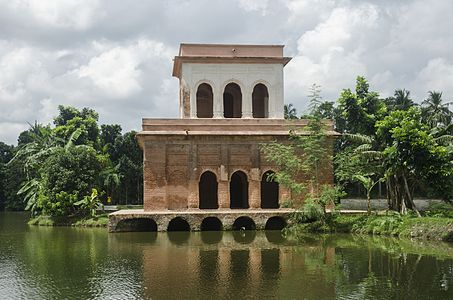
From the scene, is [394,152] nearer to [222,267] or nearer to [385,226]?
[385,226]

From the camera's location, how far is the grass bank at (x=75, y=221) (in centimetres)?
2712

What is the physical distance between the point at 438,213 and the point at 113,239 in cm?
1350

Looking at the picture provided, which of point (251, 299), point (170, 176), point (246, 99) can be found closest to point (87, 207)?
point (170, 176)

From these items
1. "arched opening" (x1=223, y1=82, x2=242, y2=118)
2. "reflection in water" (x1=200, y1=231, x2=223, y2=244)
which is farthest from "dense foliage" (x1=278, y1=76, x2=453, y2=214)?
"arched opening" (x1=223, y1=82, x2=242, y2=118)

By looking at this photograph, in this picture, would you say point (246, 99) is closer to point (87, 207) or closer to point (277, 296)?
point (87, 207)

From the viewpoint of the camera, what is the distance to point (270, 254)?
15.5 m

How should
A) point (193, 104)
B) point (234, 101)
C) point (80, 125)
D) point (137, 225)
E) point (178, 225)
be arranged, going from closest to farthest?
point (137, 225), point (178, 225), point (193, 104), point (234, 101), point (80, 125)

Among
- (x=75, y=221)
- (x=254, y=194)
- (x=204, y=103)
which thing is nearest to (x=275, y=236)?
(x=254, y=194)

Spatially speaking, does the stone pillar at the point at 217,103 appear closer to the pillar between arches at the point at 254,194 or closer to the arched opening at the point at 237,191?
the arched opening at the point at 237,191

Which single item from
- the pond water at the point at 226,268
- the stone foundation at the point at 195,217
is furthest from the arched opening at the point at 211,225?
the pond water at the point at 226,268

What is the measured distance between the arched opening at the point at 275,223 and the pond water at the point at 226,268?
3.49m

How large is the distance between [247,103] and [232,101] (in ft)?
8.37

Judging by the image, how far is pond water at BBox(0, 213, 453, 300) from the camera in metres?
10.3

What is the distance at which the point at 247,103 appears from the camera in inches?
1082
